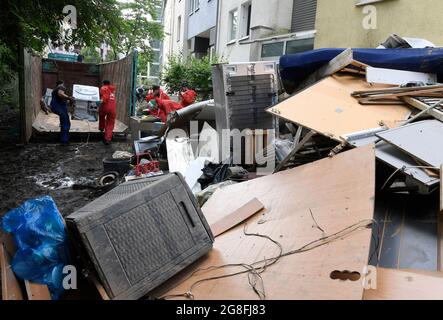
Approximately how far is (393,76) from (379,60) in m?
0.35

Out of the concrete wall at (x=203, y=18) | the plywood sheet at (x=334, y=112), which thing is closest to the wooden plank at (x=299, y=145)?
the plywood sheet at (x=334, y=112)

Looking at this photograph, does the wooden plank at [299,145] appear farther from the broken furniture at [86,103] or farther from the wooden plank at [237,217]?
the broken furniture at [86,103]

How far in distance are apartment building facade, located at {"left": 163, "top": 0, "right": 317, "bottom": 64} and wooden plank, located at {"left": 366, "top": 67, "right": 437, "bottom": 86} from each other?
469 cm

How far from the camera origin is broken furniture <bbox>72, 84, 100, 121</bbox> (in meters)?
9.79

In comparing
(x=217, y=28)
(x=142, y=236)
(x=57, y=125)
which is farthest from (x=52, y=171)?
(x=217, y=28)

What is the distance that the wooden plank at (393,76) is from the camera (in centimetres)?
393

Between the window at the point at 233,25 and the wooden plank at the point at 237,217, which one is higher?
the window at the point at 233,25

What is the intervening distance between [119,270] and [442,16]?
231 inches

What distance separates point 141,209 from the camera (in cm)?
203

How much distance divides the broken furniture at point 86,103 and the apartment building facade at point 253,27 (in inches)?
188

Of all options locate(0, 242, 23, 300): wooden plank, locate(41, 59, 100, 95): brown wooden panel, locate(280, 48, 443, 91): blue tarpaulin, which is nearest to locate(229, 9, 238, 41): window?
locate(41, 59, 100, 95): brown wooden panel

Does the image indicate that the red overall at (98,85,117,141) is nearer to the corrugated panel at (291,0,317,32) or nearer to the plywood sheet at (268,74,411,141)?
the corrugated panel at (291,0,317,32)

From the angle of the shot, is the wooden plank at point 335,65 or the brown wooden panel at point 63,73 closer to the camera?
the wooden plank at point 335,65

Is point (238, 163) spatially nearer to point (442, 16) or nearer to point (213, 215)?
point (213, 215)
